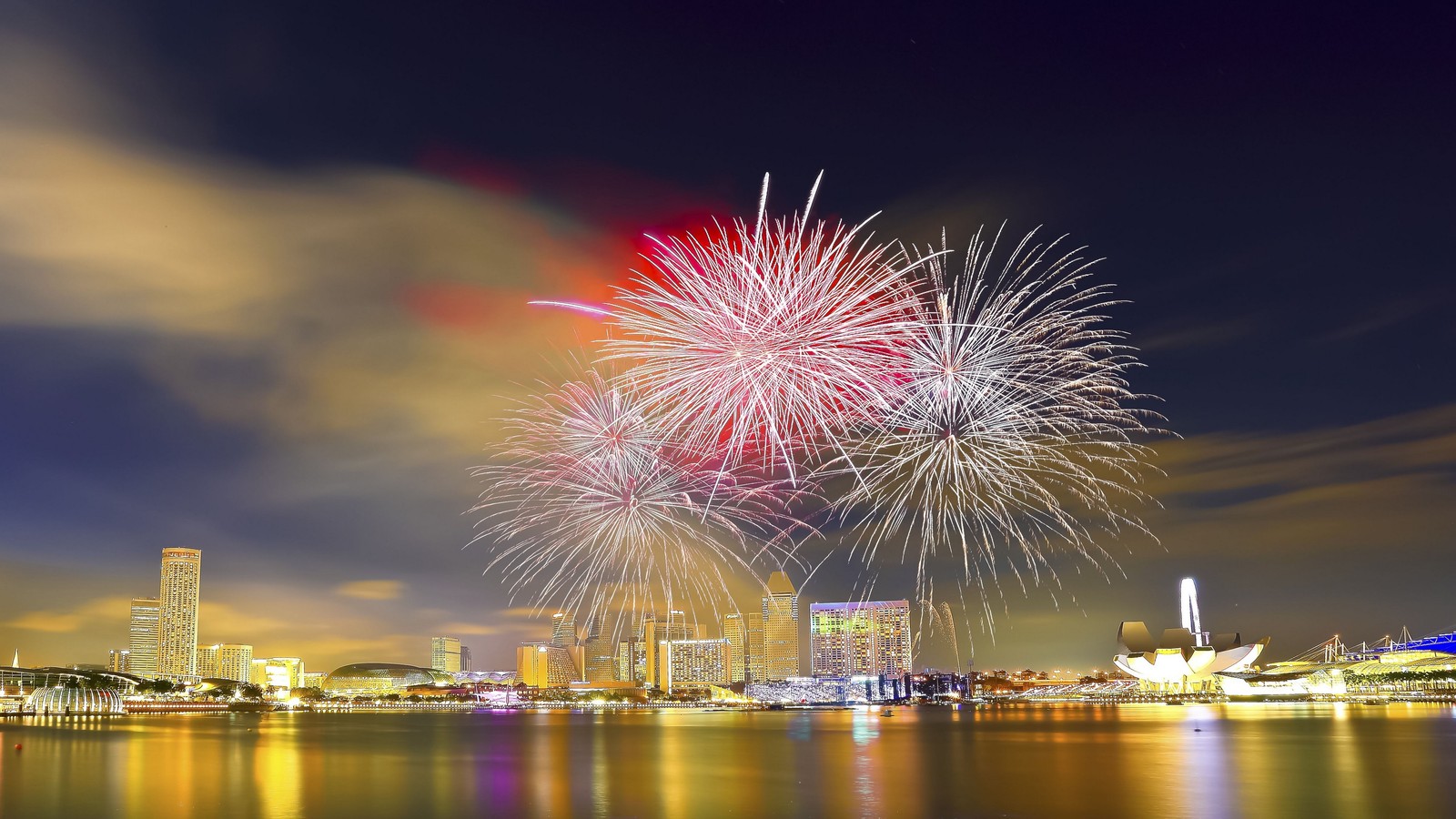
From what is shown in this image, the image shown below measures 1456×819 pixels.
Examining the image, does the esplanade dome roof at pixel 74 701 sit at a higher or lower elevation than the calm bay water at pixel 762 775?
lower

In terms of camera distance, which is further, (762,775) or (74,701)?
(74,701)

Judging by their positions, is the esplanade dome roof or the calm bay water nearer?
the calm bay water

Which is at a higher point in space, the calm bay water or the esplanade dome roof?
the calm bay water

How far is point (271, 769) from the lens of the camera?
57781 millimetres

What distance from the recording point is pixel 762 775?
5394 cm

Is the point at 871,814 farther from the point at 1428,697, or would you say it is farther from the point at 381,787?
the point at 1428,697

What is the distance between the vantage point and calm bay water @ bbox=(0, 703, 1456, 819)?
130 feet

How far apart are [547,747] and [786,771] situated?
33494 millimetres

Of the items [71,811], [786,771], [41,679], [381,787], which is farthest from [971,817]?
[41,679]

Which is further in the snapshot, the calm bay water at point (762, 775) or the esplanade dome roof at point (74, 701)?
the esplanade dome roof at point (74, 701)

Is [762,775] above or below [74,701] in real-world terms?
above

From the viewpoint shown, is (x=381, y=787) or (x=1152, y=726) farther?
(x=1152, y=726)

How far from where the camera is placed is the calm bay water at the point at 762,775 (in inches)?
1564

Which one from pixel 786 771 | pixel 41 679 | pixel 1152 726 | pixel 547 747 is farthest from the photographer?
pixel 41 679
